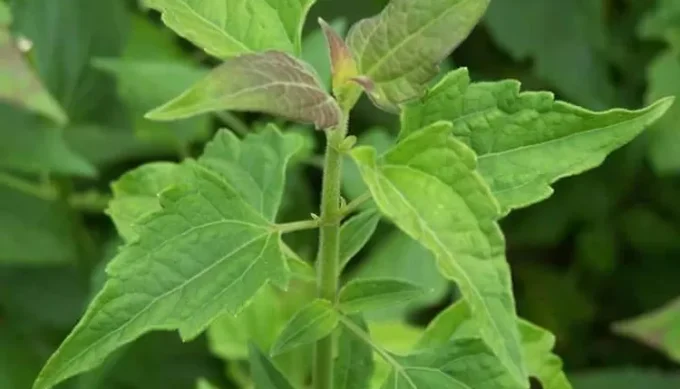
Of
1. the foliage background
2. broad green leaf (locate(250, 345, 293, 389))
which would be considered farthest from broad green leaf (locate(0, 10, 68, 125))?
broad green leaf (locate(250, 345, 293, 389))

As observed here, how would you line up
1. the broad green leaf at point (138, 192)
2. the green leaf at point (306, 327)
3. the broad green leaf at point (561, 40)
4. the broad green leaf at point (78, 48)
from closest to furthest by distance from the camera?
the green leaf at point (306, 327)
the broad green leaf at point (138, 192)
the broad green leaf at point (78, 48)
the broad green leaf at point (561, 40)

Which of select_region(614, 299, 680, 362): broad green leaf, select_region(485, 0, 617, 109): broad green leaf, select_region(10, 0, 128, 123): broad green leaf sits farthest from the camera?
select_region(485, 0, 617, 109): broad green leaf

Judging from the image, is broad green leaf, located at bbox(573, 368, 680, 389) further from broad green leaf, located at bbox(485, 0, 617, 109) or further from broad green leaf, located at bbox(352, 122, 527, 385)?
broad green leaf, located at bbox(352, 122, 527, 385)

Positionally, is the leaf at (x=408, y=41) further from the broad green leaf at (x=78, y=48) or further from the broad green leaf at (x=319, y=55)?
the broad green leaf at (x=78, y=48)

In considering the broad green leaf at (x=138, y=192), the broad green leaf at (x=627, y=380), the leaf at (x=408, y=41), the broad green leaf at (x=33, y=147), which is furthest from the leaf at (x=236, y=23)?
the broad green leaf at (x=627, y=380)

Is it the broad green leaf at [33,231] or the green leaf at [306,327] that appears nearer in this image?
the green leaf at [306,327]

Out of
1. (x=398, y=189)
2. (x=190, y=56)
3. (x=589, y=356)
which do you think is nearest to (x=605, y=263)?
(x=589, y=356)

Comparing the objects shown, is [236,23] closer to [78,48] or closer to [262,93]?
[262,93]
